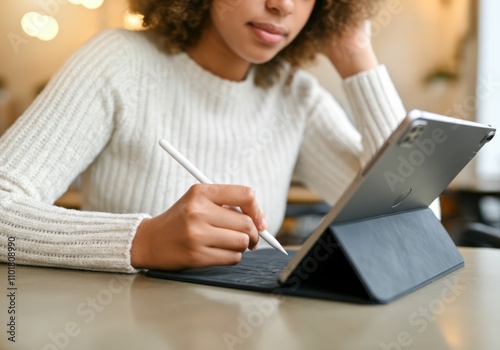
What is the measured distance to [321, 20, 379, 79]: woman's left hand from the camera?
1.35 m

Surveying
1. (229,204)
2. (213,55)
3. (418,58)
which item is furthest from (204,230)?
(418,58)

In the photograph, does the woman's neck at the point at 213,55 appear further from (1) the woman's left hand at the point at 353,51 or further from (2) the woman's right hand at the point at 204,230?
(2) the woman's right hand at the point at 204,230

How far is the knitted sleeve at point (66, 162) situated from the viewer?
79 cm

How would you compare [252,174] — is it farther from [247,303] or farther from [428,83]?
[428,83]

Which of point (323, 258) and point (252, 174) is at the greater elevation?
point (323, 258)

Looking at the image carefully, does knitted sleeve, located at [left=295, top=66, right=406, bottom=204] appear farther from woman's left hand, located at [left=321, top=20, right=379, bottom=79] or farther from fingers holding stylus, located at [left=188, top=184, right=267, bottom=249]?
fingers holding stylus, located at [left=188, top=184, right=267, bottom=249]

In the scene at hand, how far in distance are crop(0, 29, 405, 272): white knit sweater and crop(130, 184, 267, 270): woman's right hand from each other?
5 cm

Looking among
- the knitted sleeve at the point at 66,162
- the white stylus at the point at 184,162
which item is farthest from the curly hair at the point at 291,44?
the white stylus at the point at 184,162

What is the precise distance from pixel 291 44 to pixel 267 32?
32cm

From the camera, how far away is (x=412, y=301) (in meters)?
0.61

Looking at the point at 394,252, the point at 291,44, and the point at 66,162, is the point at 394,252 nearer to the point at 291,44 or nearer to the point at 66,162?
the point at 66,162

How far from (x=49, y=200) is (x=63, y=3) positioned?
12.7ft

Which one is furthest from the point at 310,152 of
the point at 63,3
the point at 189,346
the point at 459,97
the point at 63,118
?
the point at 63,3

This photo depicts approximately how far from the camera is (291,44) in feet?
4.62
